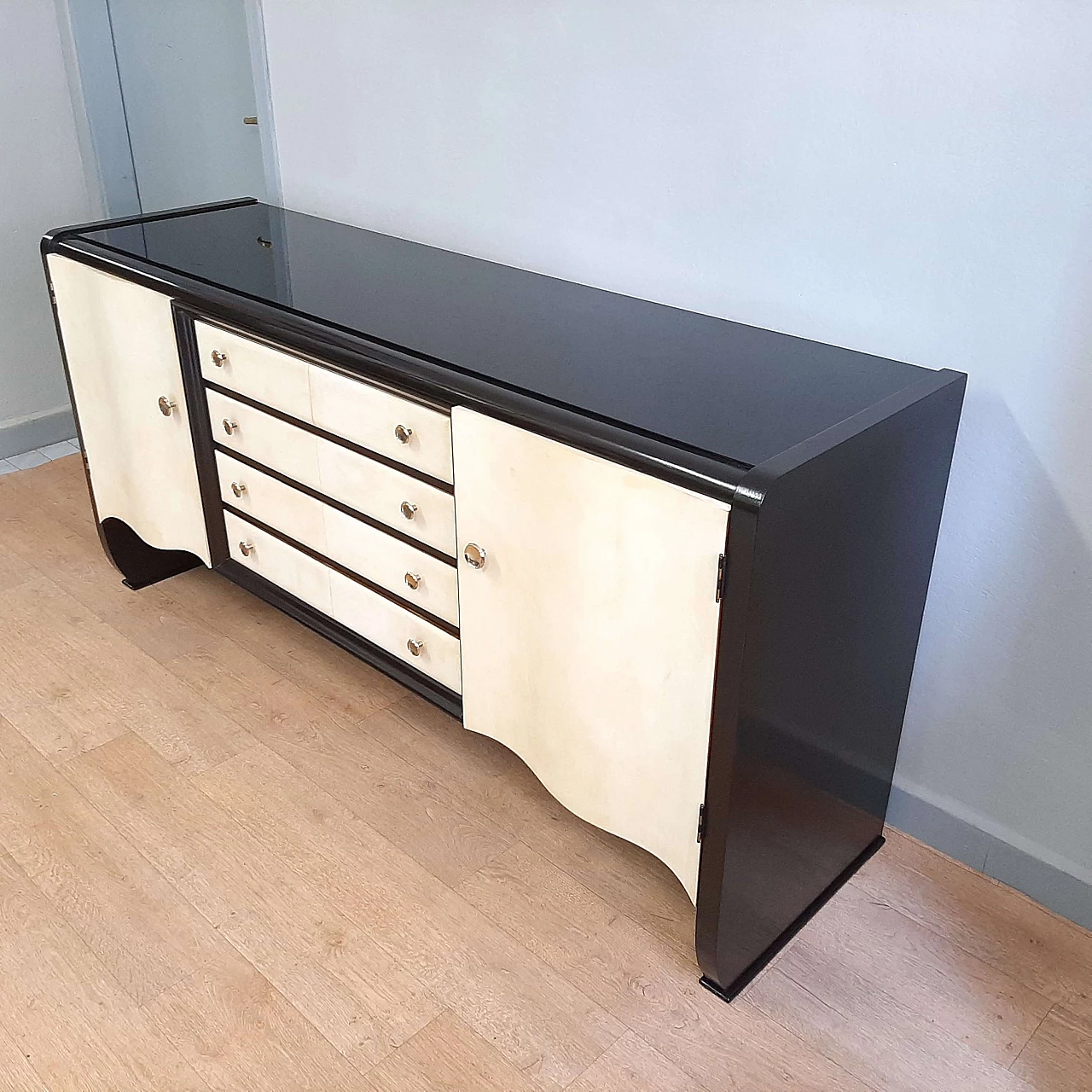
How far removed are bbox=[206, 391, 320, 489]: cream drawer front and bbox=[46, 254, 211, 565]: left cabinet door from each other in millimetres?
99

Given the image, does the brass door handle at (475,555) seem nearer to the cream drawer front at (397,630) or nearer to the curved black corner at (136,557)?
the cream drawer front at (397,630)

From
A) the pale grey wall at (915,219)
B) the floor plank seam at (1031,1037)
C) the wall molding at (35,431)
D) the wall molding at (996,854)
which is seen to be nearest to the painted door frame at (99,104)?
the wall molding at (35,431)

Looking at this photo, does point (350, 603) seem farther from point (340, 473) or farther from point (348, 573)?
point (340, 473)

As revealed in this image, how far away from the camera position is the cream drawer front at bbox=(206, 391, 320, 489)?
5.75 ft

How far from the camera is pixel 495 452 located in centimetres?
139

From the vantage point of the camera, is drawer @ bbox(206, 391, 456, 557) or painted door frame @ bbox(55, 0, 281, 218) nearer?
drawer @ bbox(206, 391, 456, 557)

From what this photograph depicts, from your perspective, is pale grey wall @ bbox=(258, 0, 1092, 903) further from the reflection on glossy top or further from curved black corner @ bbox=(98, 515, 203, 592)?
curved black corner @ bbox=(98, 515, 203, 592)

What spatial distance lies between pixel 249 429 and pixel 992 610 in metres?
1.20

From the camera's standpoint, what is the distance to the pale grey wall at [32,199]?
277 centimetres

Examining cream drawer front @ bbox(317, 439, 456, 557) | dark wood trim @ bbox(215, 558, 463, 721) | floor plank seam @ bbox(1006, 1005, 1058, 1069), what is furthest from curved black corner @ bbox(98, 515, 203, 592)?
floor plank seam @ bbox(1006, 1005, 1058, 1069)

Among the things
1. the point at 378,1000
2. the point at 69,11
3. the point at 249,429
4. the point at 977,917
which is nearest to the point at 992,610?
the point at 977,917

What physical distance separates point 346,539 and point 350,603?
0.40 feet

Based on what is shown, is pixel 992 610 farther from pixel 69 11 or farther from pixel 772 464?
pixel 69 11

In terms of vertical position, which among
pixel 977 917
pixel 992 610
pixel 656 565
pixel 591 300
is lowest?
pixel 977 917
